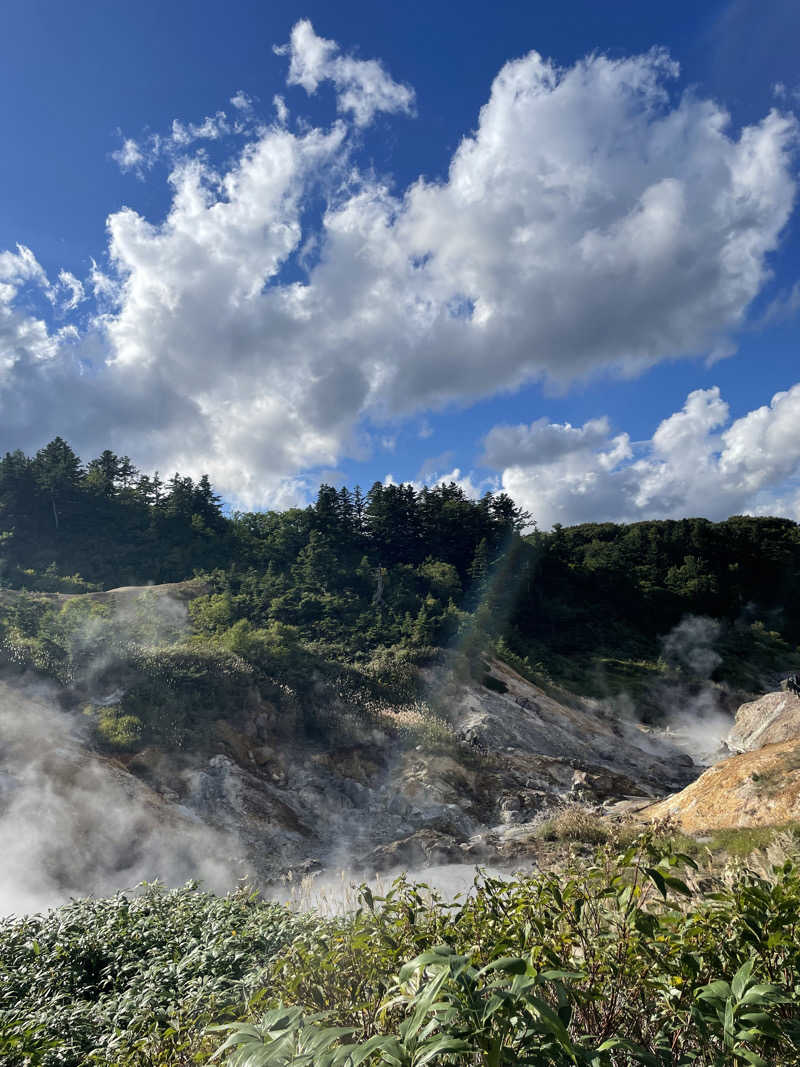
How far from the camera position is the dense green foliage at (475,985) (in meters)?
1.66

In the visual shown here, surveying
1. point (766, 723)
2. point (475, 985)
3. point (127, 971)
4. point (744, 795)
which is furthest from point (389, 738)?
point (475, 985)

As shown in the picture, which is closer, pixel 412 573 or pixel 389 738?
pixel 389 738

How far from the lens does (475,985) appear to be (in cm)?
179

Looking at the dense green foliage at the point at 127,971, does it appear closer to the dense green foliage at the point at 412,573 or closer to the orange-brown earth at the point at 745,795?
the orange-brown earth at the point at 745,795

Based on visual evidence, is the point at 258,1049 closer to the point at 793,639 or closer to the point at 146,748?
the point at 146,748

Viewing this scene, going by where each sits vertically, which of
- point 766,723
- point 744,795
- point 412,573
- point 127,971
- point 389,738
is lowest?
point 766,723

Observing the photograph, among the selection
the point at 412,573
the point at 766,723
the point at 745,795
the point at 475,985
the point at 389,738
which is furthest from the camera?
the point at 412,573

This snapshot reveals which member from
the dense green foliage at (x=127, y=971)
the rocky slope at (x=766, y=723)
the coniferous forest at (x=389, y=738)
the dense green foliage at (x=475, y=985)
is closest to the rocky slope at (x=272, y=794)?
the coniferous forest at (x=389, y=738)

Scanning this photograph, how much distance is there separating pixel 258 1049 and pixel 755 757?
14926 mm

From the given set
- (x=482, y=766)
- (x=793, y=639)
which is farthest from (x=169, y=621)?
(x=793, y=639)

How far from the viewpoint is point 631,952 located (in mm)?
2252

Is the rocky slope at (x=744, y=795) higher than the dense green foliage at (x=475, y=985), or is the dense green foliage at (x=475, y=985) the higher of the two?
the dense green foliage at (x=475, y=985)

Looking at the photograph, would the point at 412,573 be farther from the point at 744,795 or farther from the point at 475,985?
the point at 475,985

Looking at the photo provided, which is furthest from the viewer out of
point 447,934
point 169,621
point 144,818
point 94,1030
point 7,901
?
point 169,621
